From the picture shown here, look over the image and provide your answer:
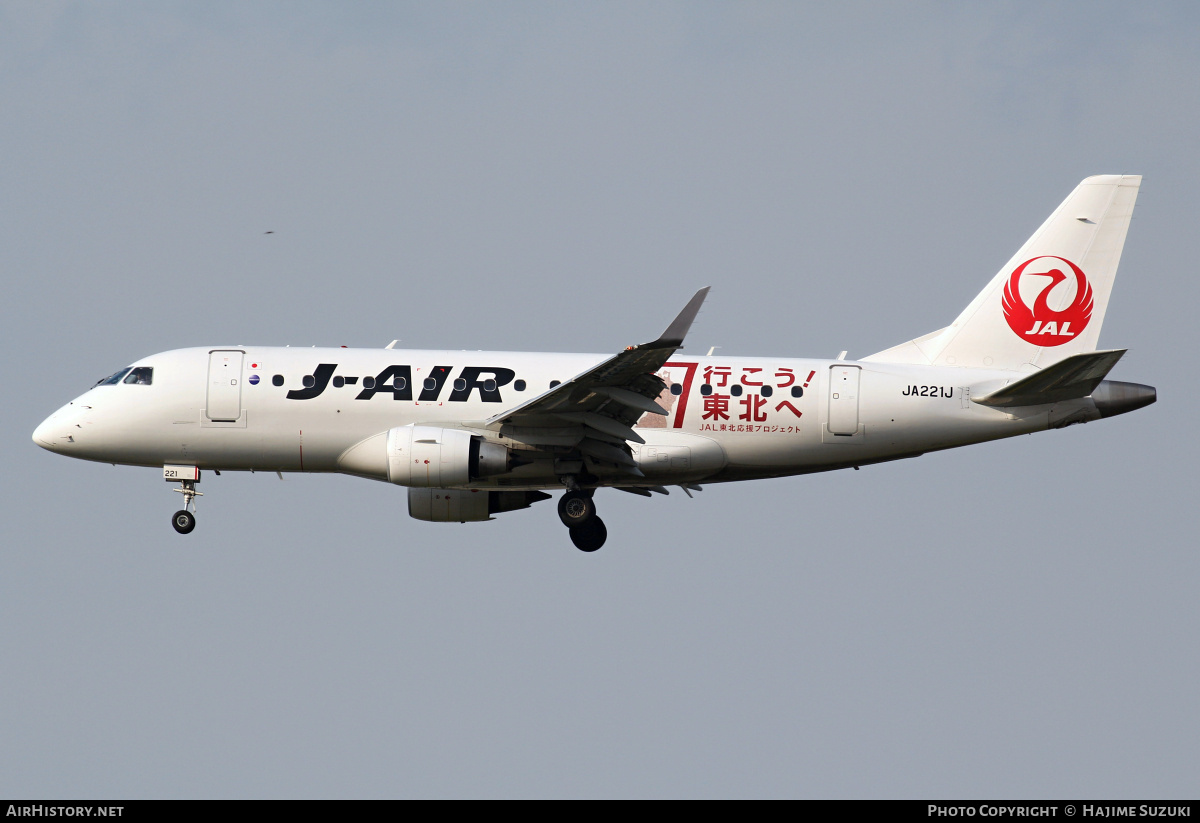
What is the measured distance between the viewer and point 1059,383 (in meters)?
33.2

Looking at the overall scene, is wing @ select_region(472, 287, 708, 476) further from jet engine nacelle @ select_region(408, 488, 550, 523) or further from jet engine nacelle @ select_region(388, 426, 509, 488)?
jet engine nacelle @ select_region(408, 488, 550, 523)

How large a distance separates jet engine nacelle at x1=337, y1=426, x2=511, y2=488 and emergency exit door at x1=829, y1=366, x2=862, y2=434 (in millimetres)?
7958

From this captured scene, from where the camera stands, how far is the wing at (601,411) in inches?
1217

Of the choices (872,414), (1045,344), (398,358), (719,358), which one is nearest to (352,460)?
(398,358)

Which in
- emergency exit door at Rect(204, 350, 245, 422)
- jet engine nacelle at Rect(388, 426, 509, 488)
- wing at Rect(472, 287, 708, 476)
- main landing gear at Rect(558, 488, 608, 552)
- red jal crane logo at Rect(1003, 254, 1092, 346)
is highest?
red jal crane logo at Rect(1003, 254, 1092, 346)

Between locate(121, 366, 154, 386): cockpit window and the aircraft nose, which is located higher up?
locate(121, 366, 154, 386): cockpit window

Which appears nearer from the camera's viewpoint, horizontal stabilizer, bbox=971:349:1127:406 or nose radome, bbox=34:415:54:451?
horizontal stabilizer, bbox=971:349:1127:406

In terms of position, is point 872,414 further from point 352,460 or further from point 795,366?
point 352,460

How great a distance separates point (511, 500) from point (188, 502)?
823 centimetres

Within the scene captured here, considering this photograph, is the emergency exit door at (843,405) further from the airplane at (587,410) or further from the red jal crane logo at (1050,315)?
the red jal crane logo at (1050,315)

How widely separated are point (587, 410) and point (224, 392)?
9.14 metres

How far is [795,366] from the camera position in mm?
35062

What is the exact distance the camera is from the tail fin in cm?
3588

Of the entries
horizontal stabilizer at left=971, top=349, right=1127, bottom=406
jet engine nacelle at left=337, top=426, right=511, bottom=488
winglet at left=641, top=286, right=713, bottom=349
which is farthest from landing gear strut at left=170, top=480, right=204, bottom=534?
horizontal stabilizer at left=971, top=349, right=1127, bottom=406
